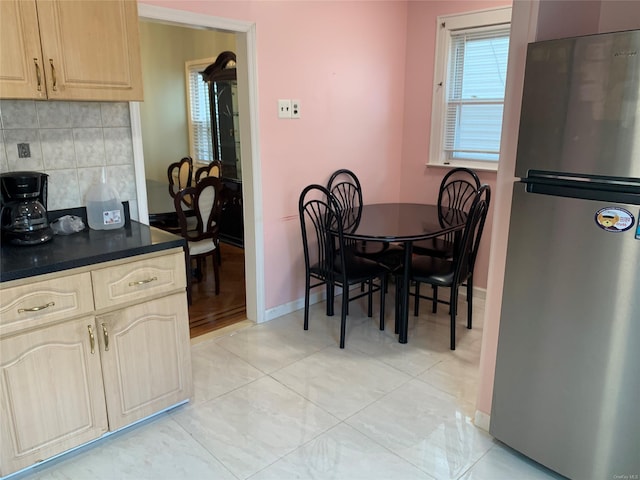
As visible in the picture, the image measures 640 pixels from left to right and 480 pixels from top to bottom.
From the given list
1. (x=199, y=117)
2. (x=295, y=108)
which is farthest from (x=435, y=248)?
(x=199, y=117)

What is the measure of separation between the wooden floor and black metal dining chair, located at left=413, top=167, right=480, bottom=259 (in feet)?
4.79

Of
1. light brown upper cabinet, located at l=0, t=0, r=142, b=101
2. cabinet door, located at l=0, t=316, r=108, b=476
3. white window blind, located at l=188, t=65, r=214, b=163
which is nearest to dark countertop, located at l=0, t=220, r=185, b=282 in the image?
cabinet door, located at l=0, t=316, r=108, b=476

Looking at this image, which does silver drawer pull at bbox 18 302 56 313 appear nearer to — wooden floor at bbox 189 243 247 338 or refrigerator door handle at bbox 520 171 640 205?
wooden floor at bbox 189 243 247 338

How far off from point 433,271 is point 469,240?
31 centimetres

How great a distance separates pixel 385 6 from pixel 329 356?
2776 mm

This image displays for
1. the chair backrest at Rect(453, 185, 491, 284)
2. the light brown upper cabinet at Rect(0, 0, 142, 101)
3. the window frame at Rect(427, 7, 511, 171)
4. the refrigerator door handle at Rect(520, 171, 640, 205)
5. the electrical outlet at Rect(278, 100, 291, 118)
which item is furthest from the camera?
the window frame at Rect(427, 7, 511, 171)

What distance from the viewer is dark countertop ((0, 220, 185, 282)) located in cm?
177

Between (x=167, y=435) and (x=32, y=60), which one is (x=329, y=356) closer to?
(x=167, y=435)

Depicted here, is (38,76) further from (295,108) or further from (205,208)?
(205,208)

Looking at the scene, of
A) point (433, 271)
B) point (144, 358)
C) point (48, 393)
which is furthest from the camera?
point (433, 271)

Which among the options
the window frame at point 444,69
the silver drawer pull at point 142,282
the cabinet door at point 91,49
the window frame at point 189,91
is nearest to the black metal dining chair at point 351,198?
the window frame at point 444,69

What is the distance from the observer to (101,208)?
7.71 feet

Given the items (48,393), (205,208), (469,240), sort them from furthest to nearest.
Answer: (205,208), (469,240), (48,393)

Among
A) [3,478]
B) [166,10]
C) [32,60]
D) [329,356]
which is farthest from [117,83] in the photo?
[329,356]
